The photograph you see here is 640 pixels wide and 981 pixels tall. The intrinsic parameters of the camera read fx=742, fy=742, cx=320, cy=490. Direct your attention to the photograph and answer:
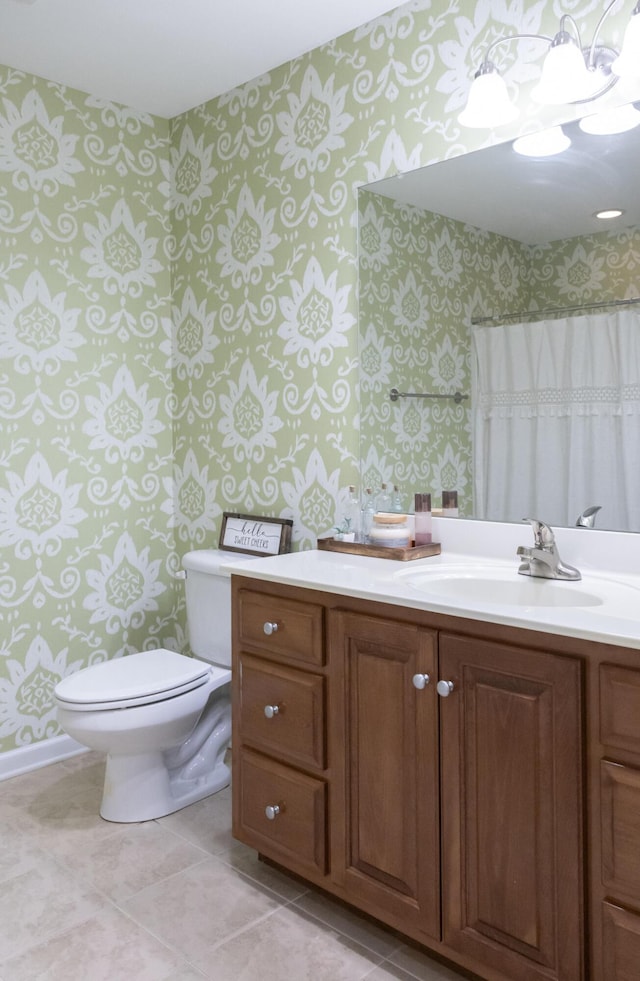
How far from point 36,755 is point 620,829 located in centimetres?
212

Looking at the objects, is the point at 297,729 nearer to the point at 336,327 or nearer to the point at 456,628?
the point at 456,628

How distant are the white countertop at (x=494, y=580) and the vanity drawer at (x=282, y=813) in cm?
48

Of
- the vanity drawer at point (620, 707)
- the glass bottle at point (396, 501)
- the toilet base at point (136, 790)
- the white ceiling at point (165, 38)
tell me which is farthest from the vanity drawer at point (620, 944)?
the white ceiling at point (165, 38)

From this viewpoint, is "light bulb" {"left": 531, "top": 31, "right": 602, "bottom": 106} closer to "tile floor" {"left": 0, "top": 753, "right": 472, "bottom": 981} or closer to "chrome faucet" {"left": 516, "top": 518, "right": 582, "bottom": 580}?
"chrome faucet" {"left": 516, "top": 518, "right": 582, "bottom": 580}

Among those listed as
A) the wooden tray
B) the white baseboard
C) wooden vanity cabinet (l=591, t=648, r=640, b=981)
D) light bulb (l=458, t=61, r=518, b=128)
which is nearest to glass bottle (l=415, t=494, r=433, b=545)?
the wooden tray

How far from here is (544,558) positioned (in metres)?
1.73

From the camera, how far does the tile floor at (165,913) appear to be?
63.7 inches

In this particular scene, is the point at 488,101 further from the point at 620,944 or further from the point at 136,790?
the point at 136,790

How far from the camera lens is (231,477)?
278cm

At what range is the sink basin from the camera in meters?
1.62

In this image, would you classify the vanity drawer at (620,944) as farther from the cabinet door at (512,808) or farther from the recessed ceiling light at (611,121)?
the recessed ceiling light at (611,121)

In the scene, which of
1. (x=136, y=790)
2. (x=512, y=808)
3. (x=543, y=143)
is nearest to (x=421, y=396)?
(x=543, y=143)

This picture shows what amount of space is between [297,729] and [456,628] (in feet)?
1.83

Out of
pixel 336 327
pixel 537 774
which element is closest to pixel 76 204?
pixel 336 327
